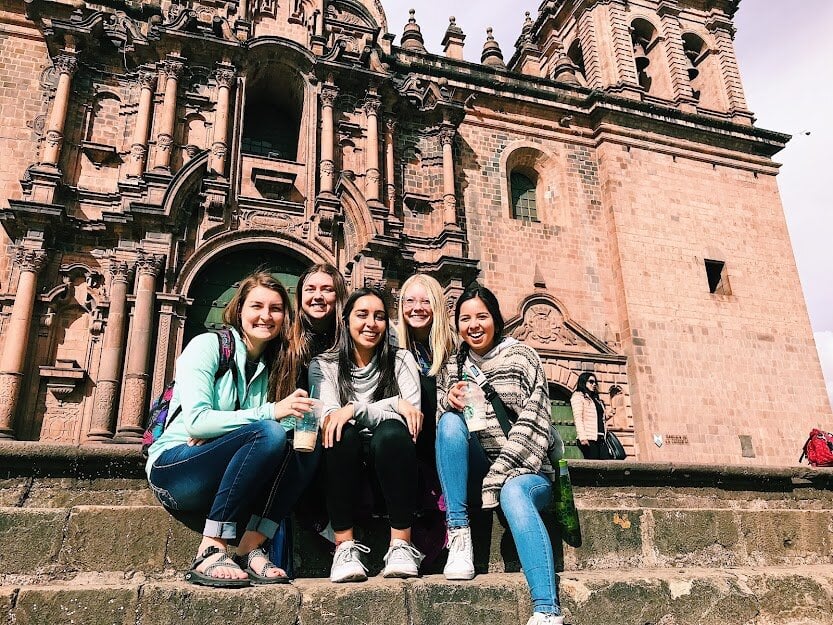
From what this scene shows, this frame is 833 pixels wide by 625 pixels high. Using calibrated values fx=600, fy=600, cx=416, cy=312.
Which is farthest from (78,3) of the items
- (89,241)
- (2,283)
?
(2,283)

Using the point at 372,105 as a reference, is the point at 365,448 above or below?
below

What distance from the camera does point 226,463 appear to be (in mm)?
3205

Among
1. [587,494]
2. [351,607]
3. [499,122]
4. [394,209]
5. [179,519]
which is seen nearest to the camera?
[351,607]

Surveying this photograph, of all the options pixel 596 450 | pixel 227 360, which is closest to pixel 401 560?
pixel 227 360

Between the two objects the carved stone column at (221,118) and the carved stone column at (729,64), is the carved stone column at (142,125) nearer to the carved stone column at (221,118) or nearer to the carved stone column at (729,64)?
the carved stone column at (221,118)

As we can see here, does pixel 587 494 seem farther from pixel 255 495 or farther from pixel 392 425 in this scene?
pixel 255 495

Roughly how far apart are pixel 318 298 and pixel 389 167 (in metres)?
10.5

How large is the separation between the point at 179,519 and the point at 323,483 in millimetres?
838

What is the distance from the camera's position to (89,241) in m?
11.6

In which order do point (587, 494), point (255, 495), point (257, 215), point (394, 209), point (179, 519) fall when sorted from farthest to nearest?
point (394, 209) < point (257, 215) < point (587, 494) < point (179, 519) < point (255, 495)

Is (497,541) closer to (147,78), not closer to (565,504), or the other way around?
(565,504)

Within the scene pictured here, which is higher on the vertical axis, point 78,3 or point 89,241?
point 78,3

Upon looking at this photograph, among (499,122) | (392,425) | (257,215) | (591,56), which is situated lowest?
(392,425)

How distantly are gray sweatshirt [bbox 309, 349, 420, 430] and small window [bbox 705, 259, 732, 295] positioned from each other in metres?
15.0
